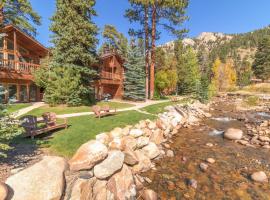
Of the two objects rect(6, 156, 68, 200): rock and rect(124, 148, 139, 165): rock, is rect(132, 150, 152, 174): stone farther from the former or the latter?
rect(6, 156, 68, 200): rock

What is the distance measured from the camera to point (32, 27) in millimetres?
Answer: 25609

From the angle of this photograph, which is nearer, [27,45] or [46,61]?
[46,61]

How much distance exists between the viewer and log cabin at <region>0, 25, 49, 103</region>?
1794cm

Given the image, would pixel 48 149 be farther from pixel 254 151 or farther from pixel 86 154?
pixel 254 151

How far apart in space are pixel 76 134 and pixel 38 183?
4240 mm

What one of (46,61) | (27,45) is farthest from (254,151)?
(27,45)

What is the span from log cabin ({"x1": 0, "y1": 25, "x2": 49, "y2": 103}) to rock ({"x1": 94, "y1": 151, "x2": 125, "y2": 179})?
14.4 meters

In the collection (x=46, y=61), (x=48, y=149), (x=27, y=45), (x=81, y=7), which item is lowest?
(x=48, y=149)

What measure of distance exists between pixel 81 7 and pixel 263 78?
67.2 m

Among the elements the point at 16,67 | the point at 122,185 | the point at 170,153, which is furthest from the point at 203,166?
the point at 16,67

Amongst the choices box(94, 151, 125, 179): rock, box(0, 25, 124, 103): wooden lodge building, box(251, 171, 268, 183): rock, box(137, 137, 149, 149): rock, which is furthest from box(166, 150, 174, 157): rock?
box(0, 25, 124, 103): wooden lodge building

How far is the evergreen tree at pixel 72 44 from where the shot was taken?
1667 cm

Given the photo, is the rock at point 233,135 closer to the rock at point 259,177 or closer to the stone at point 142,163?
the rock at point 259,177

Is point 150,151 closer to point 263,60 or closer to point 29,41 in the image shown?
point 29,41
